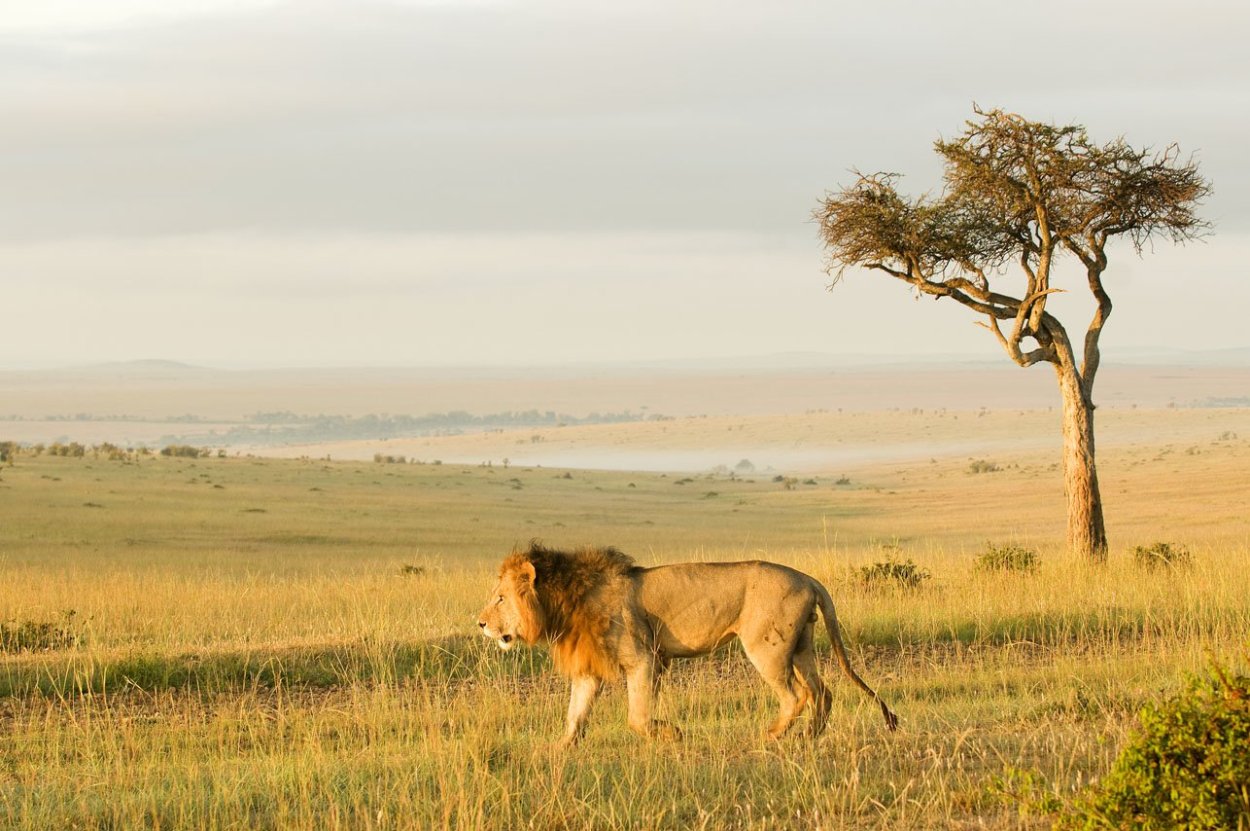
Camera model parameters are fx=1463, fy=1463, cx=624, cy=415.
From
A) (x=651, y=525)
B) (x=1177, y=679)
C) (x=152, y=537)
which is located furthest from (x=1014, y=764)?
(x=651, y=525)

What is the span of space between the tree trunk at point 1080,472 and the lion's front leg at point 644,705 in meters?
11.2

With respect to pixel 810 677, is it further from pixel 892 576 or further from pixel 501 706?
pixel 892 576

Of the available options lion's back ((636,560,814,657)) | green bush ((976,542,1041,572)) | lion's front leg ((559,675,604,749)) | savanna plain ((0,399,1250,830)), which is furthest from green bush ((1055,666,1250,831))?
green bush ((976,542,1041,572))

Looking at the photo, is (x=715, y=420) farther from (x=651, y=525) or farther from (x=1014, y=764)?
(x=1014, y=764)

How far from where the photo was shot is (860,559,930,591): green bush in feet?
51.2

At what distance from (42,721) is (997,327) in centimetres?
1268

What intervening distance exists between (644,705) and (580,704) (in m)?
0.36

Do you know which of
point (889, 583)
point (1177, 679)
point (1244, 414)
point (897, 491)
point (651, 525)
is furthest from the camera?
point (1244, 414)

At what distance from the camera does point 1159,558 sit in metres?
16.9

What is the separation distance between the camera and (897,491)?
5203 cm

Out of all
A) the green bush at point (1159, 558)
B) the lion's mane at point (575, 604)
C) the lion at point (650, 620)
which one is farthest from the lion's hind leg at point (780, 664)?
the green bush at point (1159, 558)

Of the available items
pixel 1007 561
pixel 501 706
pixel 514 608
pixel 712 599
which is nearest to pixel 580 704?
pixel 514 608

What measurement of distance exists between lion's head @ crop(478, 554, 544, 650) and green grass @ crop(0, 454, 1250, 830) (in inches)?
18.6

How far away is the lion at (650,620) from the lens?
26.4 ft
